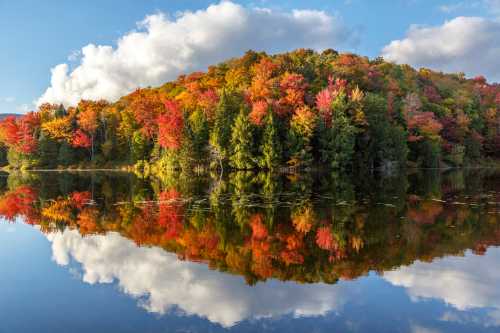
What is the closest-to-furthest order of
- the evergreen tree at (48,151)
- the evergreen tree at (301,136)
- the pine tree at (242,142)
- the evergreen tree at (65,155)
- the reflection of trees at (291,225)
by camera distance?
1. the reflection of trees at (291,225)
2. the evergreen tree at (301,136)
3. the pine tree at (242,142)
4. the evergreen tree at (65,155)
5. the evergreen tree at (48,151)

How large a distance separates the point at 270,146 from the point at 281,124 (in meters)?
4.48

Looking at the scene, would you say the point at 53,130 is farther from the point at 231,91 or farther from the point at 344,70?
the point at 344,70

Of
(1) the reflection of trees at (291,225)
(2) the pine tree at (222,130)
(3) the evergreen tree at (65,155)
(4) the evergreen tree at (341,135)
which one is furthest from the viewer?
(3) the evergreen tree at (65,155)

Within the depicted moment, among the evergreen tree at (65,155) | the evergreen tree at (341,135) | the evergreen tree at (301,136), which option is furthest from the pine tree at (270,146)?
the evergreen tree at (65,155)

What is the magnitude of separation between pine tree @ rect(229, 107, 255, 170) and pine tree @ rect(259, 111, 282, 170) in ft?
5.80

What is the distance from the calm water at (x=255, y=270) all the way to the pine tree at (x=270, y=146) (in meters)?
29.4

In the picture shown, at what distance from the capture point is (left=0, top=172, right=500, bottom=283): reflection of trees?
10383 millimetres

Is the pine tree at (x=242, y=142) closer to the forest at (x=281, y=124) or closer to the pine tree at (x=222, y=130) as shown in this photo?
the forest at (x=281, y=124)

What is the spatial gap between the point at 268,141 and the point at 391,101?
22484 mm

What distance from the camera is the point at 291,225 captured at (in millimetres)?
14445

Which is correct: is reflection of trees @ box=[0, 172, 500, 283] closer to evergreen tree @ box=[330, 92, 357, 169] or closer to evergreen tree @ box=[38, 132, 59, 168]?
evergreen tree @ box=[330, 92, 357, 169]

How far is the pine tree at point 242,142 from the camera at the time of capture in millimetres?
48094

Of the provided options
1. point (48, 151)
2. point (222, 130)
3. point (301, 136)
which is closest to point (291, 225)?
point (301, 136)

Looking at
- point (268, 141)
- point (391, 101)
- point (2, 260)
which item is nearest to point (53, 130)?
point (268, 141)
